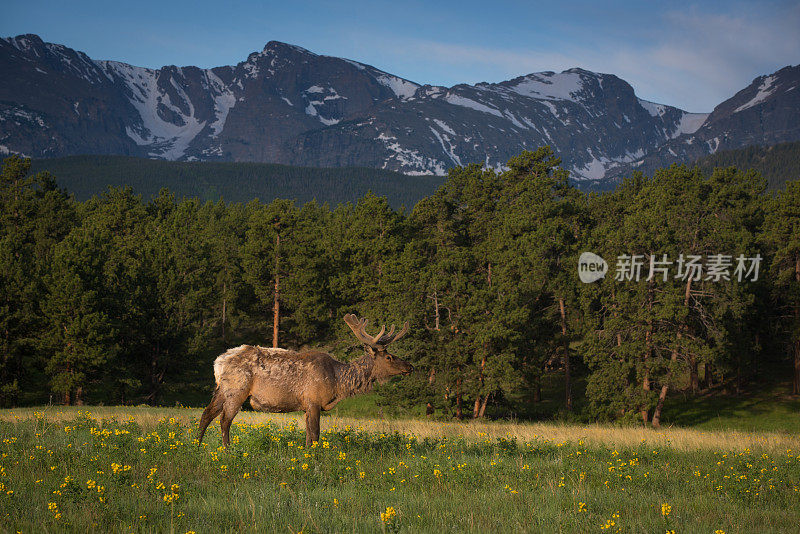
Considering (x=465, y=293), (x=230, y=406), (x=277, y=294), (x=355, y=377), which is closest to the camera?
(x=230, y=406)

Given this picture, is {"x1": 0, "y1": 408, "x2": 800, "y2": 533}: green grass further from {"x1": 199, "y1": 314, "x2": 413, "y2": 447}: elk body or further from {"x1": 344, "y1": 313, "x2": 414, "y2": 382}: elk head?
{"x1": 344, "y1": 313, "x2": 414, "y2": 382}: elk head

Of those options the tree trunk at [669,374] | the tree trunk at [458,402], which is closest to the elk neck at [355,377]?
the tree trunk at [458,402]

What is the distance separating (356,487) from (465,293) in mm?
33240

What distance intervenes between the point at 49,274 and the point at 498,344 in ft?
101

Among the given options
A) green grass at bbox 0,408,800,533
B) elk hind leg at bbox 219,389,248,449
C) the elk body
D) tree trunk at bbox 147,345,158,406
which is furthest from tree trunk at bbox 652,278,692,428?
tree trunk at bbox 147,345,158,406

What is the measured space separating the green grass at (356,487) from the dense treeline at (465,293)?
1081 inches

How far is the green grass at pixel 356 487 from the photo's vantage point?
7.12 meters

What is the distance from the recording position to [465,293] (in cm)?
4181

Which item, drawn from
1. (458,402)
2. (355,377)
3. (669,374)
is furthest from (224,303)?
(355,377)

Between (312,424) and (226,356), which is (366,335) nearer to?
(312,424)

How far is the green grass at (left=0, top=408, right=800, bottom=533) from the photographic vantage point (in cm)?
712

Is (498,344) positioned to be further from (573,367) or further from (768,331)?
(768,331)

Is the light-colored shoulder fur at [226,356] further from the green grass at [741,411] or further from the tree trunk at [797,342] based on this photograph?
the tree trunk at [797,342]

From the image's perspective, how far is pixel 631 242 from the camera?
39688mm
